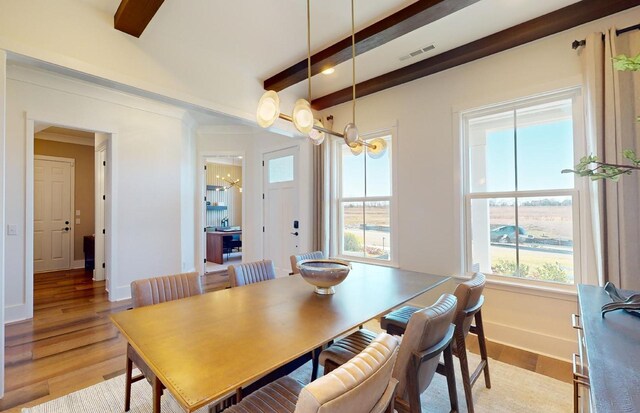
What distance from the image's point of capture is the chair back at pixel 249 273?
232 cm

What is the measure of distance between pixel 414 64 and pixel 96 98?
4.43 metres

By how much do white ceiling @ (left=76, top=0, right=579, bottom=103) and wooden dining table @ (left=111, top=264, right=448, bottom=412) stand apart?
2.37 m

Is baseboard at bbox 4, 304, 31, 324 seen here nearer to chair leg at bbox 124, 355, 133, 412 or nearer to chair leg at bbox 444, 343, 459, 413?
chair leg at bbox 124, 355, 133, 412

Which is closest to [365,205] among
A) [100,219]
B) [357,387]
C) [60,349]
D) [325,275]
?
[325,275]

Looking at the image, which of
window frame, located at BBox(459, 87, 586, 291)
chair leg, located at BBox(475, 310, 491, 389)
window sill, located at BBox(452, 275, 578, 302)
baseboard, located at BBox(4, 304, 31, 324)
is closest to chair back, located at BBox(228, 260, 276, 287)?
chair leg, located at BBox(475, 310, 491, 389)

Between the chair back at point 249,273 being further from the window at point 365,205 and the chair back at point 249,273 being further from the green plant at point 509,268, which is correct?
the green plant at point 509,268

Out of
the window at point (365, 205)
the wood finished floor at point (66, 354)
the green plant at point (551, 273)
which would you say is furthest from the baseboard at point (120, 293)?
the green plant at point (551, 273)

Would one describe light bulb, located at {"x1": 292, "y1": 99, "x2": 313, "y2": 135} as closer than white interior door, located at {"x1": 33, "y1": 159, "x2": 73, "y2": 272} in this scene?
Yes

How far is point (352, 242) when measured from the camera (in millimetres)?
4383

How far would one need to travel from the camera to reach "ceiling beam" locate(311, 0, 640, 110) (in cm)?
234

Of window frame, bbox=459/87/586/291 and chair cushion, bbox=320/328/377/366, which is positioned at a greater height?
window frame, bbox=459/87/586/291

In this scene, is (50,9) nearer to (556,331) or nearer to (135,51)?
(135,51)

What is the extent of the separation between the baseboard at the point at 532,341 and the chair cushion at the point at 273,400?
253cm

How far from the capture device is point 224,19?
264 centimetres
